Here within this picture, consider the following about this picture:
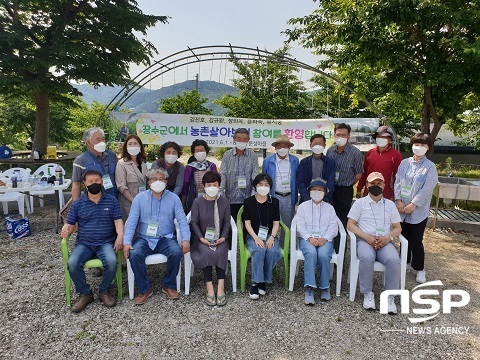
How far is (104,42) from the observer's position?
802cm

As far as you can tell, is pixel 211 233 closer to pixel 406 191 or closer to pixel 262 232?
pixel 262 232

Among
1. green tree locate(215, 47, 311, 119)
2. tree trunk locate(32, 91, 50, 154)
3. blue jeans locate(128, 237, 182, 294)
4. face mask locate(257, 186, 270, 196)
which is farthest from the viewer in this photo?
green tree locate(215, 47, 311, 119)

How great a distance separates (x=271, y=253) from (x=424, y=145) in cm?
194

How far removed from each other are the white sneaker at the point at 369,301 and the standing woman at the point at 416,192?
35.1 inches

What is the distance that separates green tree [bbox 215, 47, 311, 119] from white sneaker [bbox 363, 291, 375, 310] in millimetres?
9249

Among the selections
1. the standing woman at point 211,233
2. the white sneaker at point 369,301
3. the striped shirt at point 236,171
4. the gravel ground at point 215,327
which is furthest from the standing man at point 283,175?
the white sneaker at point 369,301

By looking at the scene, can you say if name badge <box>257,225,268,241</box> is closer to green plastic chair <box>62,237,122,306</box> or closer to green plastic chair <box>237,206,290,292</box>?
green plastic chair <box>237,206,290,292</box>

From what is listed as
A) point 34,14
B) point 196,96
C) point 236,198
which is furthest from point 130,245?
point 196,96

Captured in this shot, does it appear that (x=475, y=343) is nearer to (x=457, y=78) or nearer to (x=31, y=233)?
(x=457, y=78)

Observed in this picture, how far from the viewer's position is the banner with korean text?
5.79 metres

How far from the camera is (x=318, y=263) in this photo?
312 cm

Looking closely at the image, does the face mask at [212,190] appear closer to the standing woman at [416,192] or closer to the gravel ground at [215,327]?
the gravel ground at [215,327]

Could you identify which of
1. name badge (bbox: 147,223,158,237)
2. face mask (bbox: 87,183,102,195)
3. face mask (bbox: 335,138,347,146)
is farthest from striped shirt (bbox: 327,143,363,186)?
face mask (bbox: 87,183,102,195)

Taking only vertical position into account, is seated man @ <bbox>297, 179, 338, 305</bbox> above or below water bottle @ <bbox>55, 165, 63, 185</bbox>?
below
